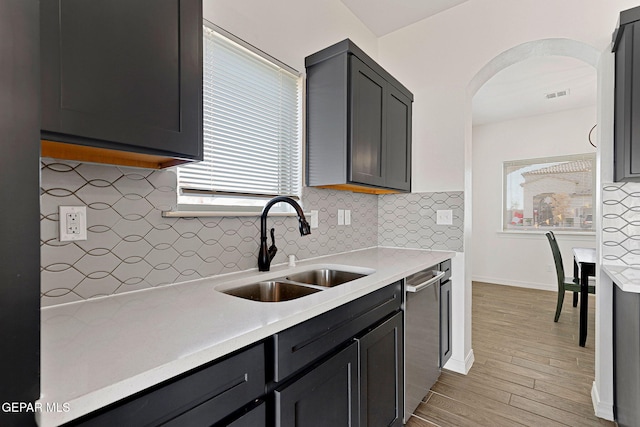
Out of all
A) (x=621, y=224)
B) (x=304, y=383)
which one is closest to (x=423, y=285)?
(x=304, y=383)

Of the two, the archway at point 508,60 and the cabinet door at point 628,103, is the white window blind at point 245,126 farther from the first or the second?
the cabinet door at point 628,103

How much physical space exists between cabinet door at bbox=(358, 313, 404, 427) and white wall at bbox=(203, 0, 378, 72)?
165 centimetres

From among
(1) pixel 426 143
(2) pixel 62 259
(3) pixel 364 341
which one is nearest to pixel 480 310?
(1) pixel 426 143

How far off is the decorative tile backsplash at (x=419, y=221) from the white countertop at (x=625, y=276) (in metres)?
0.87

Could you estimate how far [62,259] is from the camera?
1.02 m

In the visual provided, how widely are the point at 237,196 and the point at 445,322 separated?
1757 millimetres

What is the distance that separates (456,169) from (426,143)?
343 mm

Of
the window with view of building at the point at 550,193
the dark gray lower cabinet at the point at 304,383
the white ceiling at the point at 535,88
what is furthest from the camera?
the window with view of building at the point at 550,193

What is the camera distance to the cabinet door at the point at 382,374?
1.31 metres

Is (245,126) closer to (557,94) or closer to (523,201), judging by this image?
(557,94)

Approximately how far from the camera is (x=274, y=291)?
1546 millimetres

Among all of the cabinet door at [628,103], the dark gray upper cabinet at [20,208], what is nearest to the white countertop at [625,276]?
the cabinet door at [628,103]

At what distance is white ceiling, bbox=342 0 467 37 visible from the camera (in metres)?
2.42

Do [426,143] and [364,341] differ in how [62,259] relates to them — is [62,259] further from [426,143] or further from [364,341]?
[426,143]
